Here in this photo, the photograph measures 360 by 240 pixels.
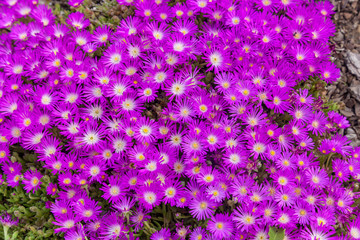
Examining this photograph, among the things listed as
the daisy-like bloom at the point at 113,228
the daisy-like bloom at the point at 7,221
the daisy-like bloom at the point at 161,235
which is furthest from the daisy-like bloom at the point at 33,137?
the daisy-like bloom at the point at 161,235

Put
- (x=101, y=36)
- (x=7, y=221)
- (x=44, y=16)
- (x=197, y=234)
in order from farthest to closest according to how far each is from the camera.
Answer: (x=44, y=16) → (x=101, y=36) → (x=7, y=221) → (x=197, y=234)

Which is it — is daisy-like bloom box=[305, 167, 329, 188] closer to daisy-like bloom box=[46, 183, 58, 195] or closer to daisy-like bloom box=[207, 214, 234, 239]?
daisy-like bloom box=[207, 214, 234, 239]

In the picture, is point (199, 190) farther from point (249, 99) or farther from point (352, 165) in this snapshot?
point (352, 165)

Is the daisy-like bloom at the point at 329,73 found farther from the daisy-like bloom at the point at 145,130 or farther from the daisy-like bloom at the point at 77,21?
the daisy-like bloom at the point at 77,21

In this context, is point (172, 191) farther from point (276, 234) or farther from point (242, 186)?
point (276, 234)

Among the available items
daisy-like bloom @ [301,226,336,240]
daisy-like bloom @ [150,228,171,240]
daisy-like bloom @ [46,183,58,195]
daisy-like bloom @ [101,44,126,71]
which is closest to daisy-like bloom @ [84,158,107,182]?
daisy-like bloom @ [46,183,58,195]

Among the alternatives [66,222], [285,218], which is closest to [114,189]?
[66,222]
